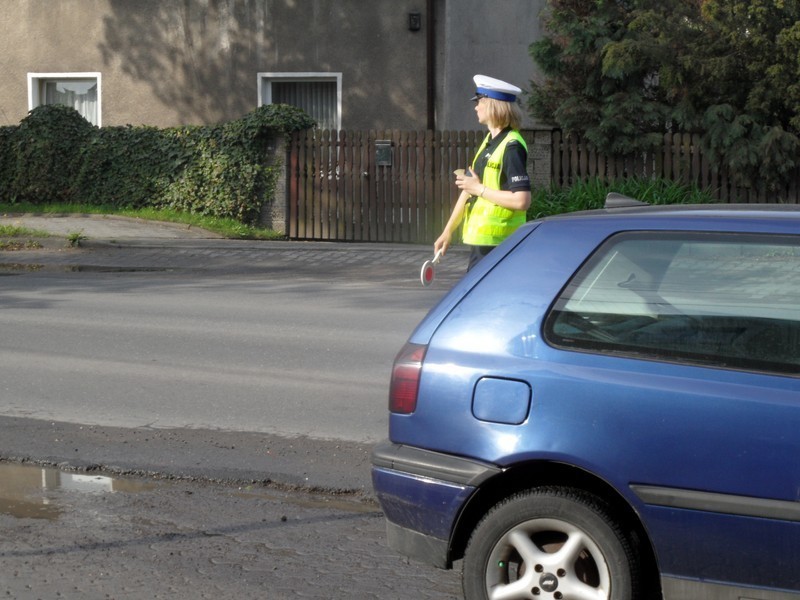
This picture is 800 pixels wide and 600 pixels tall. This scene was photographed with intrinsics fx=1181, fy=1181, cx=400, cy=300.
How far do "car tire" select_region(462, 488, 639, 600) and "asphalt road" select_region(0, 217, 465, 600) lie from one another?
736mm

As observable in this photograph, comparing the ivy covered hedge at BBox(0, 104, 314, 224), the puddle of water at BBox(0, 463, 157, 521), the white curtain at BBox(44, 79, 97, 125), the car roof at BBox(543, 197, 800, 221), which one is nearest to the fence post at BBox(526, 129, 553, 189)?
the ivy covered hedge at BBox(0, 104, 314, 224)

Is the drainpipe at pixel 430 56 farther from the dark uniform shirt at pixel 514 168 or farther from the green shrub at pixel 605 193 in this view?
the dark uniform shirt at pixel 514 168

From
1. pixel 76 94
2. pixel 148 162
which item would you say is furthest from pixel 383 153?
pixel 76 94

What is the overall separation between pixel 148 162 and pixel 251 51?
125 inches

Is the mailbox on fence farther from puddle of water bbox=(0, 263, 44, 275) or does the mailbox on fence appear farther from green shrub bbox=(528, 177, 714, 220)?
puddle of water bbox=(0, 263, 44, 275)

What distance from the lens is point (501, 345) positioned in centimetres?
404

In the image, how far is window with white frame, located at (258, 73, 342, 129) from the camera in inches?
835

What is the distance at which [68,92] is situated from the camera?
2248 centimetres

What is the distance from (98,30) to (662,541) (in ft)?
65.8

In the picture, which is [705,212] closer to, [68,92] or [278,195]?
[278,195]

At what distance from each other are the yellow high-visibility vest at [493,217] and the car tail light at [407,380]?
264 centimetres

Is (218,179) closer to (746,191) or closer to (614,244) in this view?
(746,191)

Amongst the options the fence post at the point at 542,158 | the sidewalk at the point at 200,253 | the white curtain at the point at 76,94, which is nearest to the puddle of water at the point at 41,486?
the sidewalk at the point at 200,253

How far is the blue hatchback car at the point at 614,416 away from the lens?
365 centimetres
